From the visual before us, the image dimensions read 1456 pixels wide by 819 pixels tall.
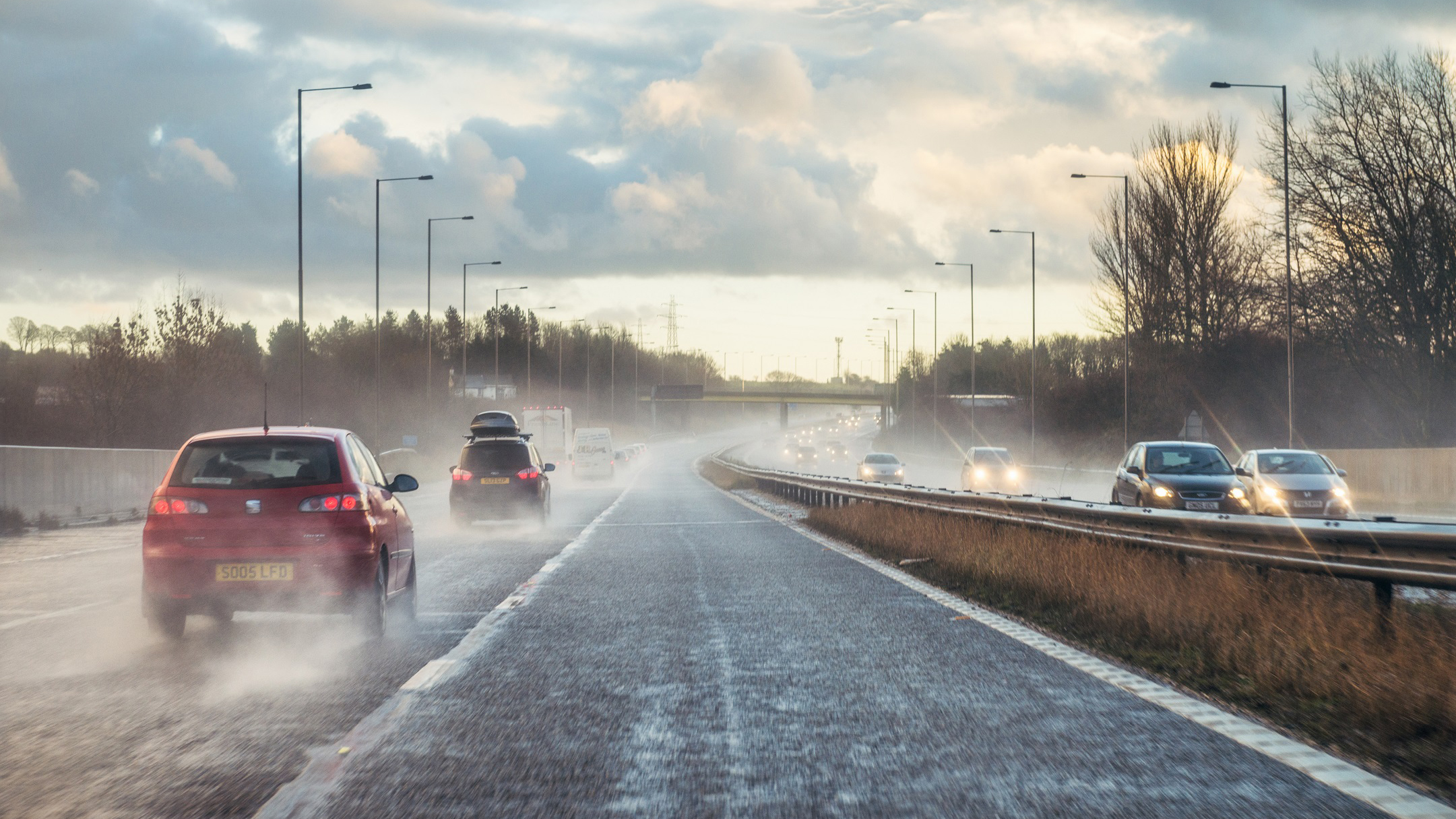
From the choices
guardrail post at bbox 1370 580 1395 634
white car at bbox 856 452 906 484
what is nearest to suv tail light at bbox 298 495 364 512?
guardrail post at bbox 1370 580 1395 634

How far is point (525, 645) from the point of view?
8.77 m

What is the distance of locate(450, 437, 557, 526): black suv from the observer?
2197 cm

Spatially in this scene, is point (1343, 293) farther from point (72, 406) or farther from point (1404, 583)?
point (72, 406)

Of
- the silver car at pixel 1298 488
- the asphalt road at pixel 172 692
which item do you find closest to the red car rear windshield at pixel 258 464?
the asphalt road at pixel 172 692

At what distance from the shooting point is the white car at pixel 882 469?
46.3m

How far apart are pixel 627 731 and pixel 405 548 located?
4937 mm

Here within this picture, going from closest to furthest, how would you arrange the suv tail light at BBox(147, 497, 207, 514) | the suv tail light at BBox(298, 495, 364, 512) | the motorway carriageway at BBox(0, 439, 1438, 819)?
1. the motorway carriageway at BBox(0, 439, 1438, 819)
2. the suv tail light at BBox(147, 497, 207, 514)
3. the suv tail light at BBox(298, 495, 364, 512)

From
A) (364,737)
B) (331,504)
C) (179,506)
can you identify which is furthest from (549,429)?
(364,737)

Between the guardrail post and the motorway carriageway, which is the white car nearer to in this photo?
the motorway carriageway

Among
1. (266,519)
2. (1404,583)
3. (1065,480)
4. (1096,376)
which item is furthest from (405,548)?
(1096,376)

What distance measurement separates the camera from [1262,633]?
8242 mm

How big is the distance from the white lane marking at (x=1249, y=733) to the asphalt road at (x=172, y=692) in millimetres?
3995

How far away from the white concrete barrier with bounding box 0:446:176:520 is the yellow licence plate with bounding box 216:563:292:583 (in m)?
15.2

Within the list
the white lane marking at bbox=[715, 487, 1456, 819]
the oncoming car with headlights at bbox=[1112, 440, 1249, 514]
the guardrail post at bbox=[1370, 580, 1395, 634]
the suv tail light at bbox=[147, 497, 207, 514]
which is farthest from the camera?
the oncoming car with headlights at bbox=[1112, 440, 1249, 514]
